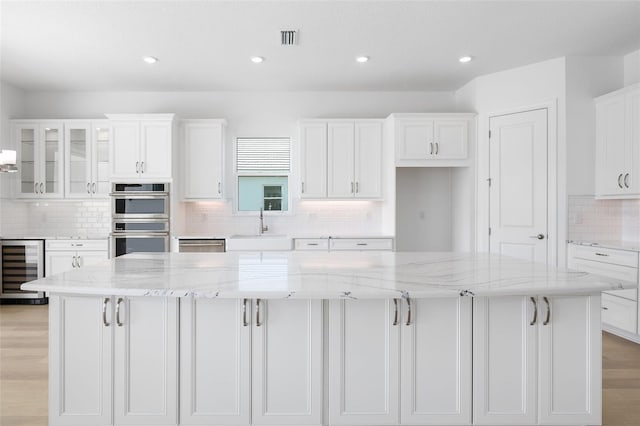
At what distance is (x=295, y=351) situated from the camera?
2.16 metres

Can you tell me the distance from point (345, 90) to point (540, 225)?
2987 mm

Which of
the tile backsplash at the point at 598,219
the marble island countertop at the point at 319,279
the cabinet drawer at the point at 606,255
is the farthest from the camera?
the tile backsplash at the point at 598,219

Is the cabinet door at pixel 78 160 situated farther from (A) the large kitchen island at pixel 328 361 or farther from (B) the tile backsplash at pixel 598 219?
(B) the tile backsplash at pixel 598 219

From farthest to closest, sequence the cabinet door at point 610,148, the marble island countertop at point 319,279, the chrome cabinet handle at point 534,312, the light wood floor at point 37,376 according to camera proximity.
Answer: the cabinet door at point 610,148
the light wood floor at point 37,376
the chrome cabinet handle at point 534,312
the marble island countertop at point 319,279

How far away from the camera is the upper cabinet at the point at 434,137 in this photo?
5148 mm

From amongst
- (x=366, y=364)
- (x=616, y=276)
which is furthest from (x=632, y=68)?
(x=366, y=364)

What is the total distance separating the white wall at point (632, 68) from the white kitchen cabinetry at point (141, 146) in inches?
204

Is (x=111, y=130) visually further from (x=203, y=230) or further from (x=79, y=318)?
(x=79, y=318)

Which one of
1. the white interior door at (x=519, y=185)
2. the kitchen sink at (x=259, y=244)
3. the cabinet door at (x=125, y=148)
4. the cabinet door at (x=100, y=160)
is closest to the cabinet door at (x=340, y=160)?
the kitchen sink at (x=259, y=244)

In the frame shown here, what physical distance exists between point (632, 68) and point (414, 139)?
7.65ft

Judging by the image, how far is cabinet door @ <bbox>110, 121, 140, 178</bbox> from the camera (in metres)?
5.21

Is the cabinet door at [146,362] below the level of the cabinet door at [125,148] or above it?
below

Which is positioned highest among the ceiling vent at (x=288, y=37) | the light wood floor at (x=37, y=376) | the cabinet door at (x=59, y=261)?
the ceiling vent at (x=288, y=37)

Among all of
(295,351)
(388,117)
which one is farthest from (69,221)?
(295,351)
